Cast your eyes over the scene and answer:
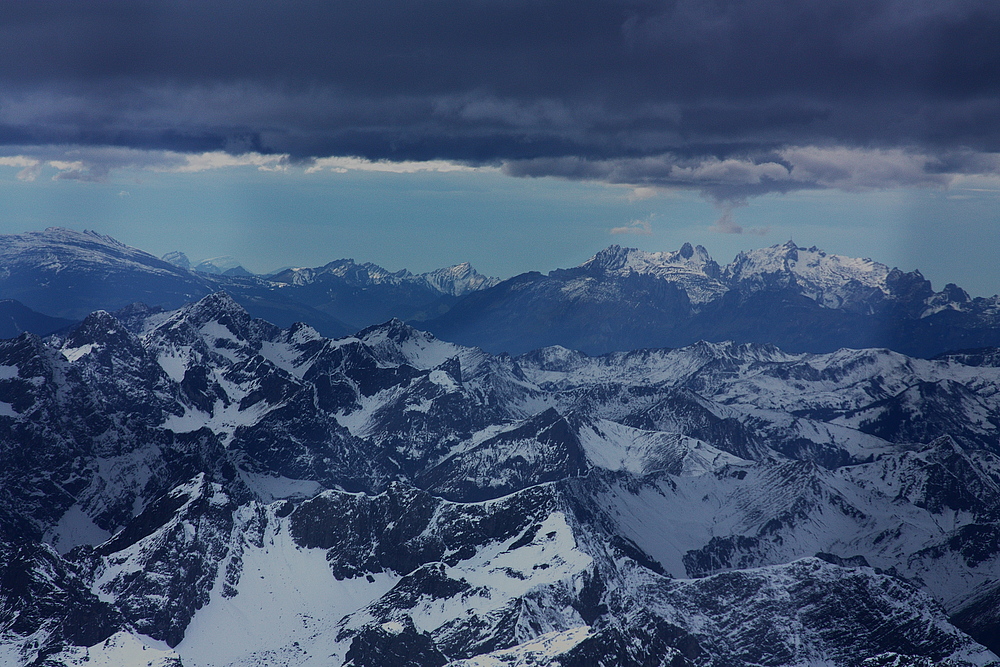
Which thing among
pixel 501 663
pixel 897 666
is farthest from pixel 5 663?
pixel 897 666

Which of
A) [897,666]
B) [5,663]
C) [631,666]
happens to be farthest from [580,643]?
[5,663]

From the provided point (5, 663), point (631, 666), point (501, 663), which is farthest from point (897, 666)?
point (5, 663)

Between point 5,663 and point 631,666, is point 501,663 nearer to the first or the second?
point 631,666

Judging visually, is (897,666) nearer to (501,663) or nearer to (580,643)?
(580,643)

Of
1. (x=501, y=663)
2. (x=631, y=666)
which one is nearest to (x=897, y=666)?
(x=631, y=666)

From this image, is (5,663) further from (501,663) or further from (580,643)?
(580,643)
